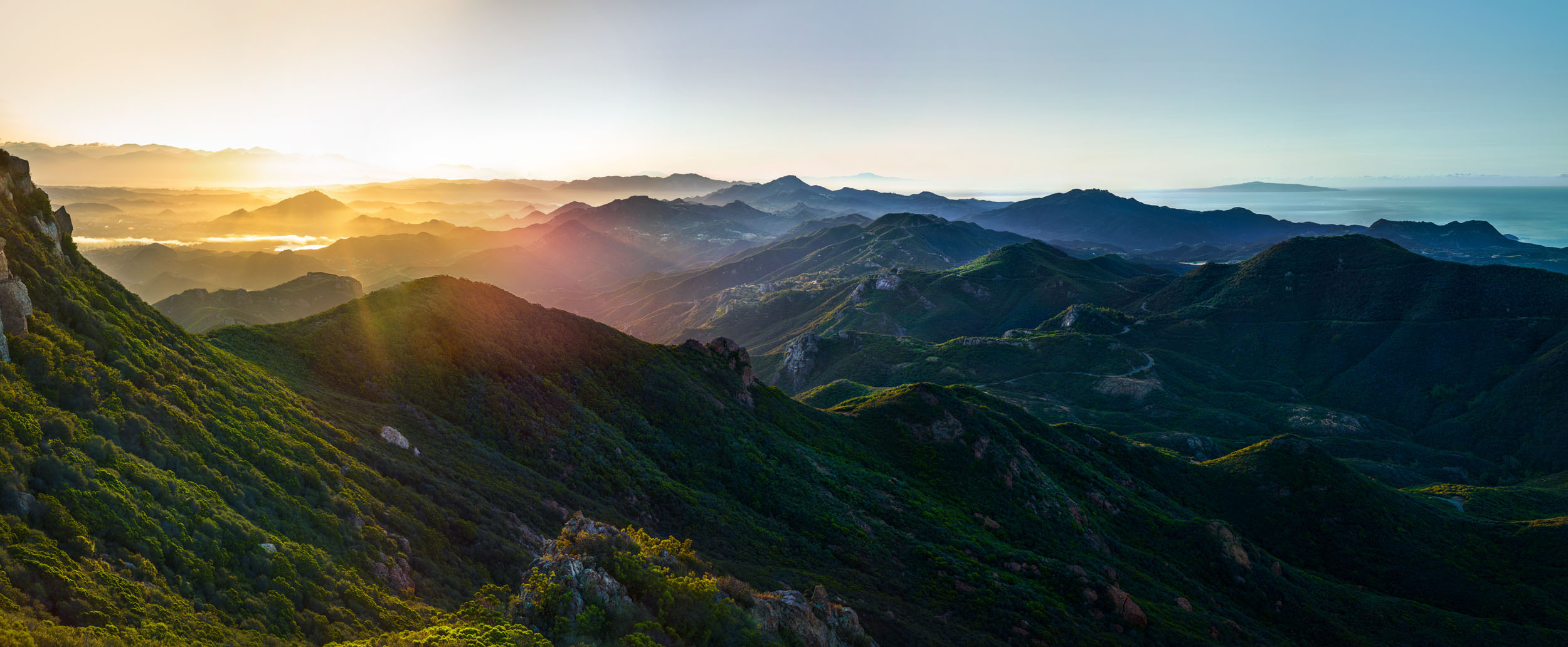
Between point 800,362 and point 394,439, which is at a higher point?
point 394,439

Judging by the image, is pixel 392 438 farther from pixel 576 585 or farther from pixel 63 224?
pixel 576 585

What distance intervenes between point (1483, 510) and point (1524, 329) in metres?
112

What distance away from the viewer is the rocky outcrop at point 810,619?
3172 cm

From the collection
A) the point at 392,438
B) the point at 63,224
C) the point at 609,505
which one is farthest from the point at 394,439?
the point at 63,224

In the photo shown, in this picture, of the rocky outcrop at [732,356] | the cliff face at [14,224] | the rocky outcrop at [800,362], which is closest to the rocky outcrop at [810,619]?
the cliff face at [14,224]

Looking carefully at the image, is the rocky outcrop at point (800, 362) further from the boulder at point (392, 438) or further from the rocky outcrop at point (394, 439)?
the boulder at point (392, 438)

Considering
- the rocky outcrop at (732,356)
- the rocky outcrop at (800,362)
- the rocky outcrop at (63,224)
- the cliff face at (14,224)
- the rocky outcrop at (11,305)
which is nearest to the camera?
the rocky outcrop at (11,305)

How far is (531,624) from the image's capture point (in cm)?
2589

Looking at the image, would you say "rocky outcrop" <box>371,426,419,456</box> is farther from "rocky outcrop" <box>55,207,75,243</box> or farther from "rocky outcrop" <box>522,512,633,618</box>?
"rocky outcrop" <box>55,207,75,243</box>

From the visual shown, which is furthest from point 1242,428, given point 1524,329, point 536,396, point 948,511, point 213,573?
point 213,573

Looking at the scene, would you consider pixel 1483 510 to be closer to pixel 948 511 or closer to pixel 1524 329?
pixel 948 511

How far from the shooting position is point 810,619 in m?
33.4

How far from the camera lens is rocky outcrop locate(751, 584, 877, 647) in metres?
31.7

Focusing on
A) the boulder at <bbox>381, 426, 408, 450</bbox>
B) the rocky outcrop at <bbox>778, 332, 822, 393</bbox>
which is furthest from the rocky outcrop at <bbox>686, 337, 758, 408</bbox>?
the rocky outcrop at <bbox>778, 332, 822, 393</bbox>
